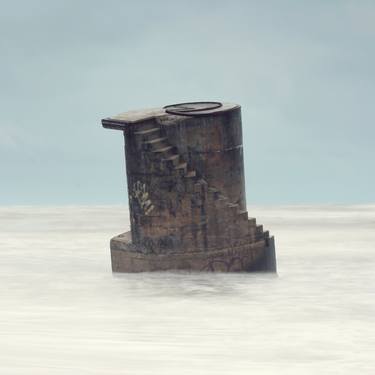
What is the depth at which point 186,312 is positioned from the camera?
13453 mm

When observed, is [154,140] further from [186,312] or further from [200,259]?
[186,312]

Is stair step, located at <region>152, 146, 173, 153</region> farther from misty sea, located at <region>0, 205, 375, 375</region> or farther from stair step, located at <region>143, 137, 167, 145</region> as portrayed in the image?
misty sea, located at <region>0, 205, 375, 375</region>

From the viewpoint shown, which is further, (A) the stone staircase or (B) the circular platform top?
(B) the circular platform top

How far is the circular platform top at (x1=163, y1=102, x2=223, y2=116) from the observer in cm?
1508

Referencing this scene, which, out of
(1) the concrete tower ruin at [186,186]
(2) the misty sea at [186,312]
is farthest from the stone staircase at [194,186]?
(2) the misty sea at [186,312]

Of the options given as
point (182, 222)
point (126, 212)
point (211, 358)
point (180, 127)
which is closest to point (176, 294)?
point (182, 222)

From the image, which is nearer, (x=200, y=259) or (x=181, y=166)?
(x=181, y=166)

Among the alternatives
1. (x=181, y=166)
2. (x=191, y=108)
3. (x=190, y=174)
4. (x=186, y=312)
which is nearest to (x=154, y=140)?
(x=181, y=166)

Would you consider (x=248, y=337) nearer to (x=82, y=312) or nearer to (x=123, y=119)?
(x=82, y=312)

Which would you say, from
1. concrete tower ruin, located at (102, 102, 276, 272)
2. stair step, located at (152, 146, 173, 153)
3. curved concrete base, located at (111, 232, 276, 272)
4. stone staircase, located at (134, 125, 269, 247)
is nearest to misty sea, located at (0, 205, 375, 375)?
curved concrete base, located at (111, 232, 276, 272)

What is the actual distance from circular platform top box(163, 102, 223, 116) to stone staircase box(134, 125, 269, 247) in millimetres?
387

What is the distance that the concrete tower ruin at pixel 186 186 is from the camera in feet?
49.1

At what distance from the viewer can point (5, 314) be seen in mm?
13203

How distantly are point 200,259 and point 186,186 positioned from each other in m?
1.08
